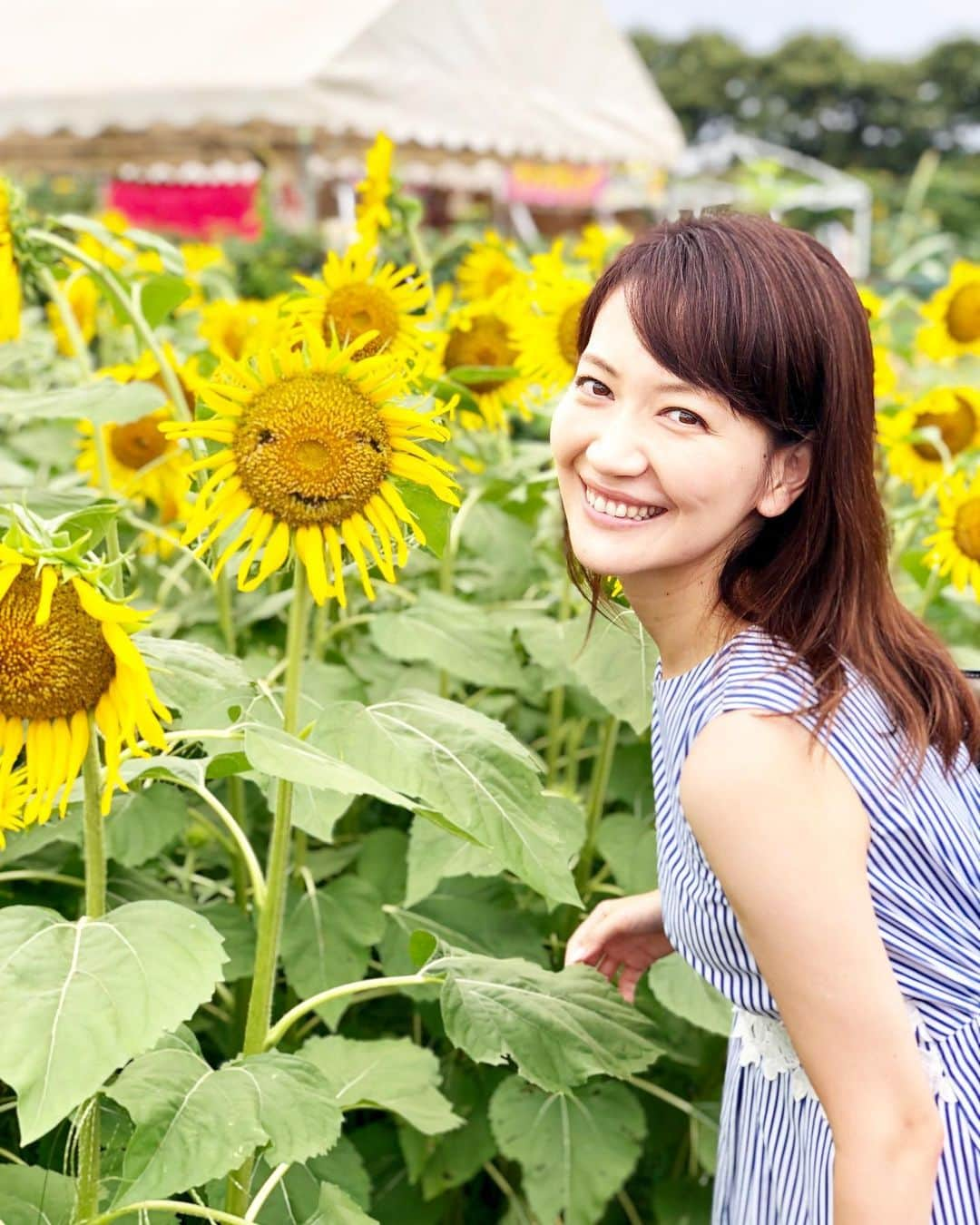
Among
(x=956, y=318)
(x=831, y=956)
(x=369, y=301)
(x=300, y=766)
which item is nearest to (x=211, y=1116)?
(x=300, y=766)

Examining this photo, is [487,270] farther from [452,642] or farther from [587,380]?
[587,380]

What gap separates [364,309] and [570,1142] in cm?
90

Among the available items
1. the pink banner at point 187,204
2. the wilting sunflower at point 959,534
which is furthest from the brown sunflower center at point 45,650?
the pink banner at point 187,204

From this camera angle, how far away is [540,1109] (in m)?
1.52

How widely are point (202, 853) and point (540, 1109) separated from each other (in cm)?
51

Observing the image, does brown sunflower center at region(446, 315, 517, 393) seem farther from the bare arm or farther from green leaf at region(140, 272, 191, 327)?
the bare arm

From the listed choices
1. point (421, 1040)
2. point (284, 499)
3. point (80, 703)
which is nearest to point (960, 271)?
point (421, 1040)

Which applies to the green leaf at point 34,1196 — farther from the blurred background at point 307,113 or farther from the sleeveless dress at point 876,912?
the blurred background at point 307,113

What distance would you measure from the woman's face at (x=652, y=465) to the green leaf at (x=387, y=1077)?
500 mm

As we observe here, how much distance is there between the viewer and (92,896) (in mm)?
1106

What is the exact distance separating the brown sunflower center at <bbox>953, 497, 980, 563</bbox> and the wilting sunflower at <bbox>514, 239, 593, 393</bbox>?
504mm

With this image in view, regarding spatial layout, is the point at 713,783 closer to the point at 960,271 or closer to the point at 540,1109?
the point at 540,1109

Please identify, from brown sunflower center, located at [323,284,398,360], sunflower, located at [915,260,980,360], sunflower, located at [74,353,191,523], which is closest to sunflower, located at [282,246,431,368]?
brown sunflower center, located at [323,284,398,360]

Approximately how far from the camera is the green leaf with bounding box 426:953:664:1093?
121cm
